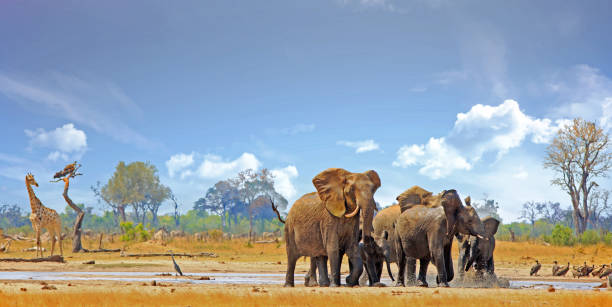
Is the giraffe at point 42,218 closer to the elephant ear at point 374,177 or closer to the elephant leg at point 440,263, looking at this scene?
the elephant ear at point 374,177

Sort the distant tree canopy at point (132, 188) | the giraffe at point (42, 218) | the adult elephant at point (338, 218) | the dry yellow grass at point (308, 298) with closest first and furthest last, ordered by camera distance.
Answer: the dry yellow grass at point (308, 298) → the adult elephant at point (338, 218) → the giraffe at point (42, 218) → the distant tree canopy at point (132, 188)

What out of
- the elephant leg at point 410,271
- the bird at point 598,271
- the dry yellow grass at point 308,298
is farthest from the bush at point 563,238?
the dry yellow grass at point 308,298

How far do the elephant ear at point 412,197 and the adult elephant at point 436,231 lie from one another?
249 centimetres

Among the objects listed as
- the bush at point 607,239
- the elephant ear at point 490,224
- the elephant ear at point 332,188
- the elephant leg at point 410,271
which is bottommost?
the elephant leg at point 410,271

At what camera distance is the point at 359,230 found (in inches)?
611

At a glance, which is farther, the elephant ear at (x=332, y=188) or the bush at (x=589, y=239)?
the bush at (x=589, y=239)

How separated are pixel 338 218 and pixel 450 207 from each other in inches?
106

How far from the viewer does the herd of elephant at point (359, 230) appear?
1513 centimetres

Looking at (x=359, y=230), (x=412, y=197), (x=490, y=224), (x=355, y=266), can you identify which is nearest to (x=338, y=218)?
(x=359, y=230)

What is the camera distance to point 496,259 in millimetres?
36844

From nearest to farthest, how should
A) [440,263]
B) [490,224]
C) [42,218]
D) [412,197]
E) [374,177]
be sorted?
1. [374,177]
2. [440,263]
3. [490,224]
4. [412,197]
5. [42,218]

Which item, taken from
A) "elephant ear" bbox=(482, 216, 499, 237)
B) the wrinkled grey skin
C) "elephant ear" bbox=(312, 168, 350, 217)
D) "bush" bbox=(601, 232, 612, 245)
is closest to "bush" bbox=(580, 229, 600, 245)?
"bush" bbox=(601, 232, 612, 245)

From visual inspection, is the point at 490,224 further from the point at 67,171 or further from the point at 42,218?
the point at 67,171

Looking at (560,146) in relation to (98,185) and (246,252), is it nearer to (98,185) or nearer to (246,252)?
(246,252)
